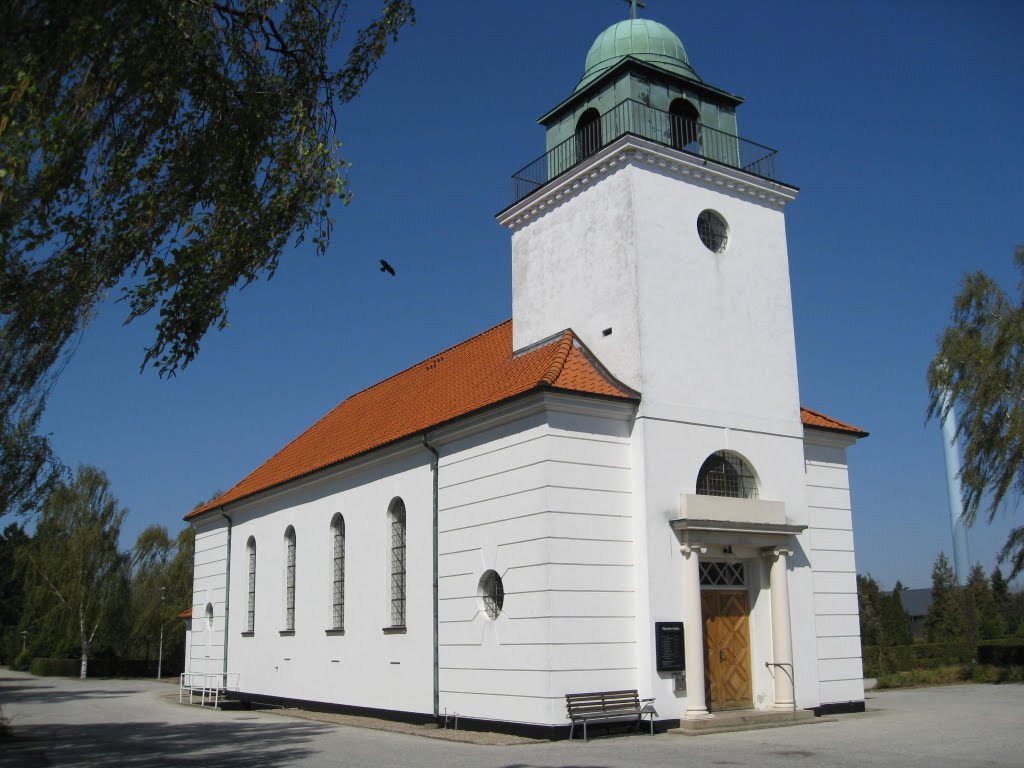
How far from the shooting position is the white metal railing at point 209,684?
90.6 ft

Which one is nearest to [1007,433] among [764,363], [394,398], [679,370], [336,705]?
[764,363]

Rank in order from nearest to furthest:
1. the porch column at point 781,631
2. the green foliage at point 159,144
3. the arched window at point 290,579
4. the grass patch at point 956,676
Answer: the green foliage at point 159,144
the porch column at point 781,631
the arched window at point 290,579
the grass patch at point 956,676

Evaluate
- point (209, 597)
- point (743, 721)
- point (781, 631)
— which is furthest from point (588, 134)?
point (209, 597)

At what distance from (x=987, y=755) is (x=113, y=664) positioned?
48.6 meters

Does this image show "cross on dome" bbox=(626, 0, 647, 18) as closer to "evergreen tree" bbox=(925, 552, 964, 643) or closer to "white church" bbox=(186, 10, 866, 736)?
"white church" bbox=(186, 10, 866, 736)

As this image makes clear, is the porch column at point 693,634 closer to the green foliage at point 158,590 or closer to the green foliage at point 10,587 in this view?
the green foliage at point 158,590

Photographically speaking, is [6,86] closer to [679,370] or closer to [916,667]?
[679,370]

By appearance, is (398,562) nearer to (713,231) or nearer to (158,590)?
(713,231)

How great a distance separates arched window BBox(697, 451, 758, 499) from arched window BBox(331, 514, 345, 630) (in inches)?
373

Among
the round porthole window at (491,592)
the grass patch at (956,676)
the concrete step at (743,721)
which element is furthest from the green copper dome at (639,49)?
A: the grass patch at (956,676)

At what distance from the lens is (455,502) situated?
18.7 metres

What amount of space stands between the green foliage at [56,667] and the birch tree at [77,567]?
3.19 ft

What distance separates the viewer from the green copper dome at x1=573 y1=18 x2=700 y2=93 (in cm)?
2044

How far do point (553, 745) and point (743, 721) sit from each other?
150 inches
